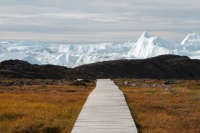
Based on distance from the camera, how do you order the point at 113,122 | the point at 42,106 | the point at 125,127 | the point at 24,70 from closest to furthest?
the point at 125,127 < the point at 113,122 < the point at 42,106 < the point at 24,70

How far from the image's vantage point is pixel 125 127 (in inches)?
809

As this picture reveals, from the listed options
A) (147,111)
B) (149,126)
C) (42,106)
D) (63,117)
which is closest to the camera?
(149,126)

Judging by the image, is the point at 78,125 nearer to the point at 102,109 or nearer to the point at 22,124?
the point at 22,124

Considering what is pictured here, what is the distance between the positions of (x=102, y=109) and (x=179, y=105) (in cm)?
1069

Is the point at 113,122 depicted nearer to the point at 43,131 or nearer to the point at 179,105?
the point at 43,131

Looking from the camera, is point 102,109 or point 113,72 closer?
point 102,109

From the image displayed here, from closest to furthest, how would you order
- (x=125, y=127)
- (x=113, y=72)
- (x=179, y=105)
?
1. (x=125, y=127)
2. (x=179, y=105)
3. (x=113, y=72)

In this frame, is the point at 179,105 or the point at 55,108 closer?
the point at 55,108

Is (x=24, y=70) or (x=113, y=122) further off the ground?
(x=113, y=122)

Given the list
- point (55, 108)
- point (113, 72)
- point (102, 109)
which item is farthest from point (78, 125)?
point (113, 72)

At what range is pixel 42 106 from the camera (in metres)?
32.3

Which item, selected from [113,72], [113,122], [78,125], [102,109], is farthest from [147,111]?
[113,72]

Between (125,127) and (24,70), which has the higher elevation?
(125,127)

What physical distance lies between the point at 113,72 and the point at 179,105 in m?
163
